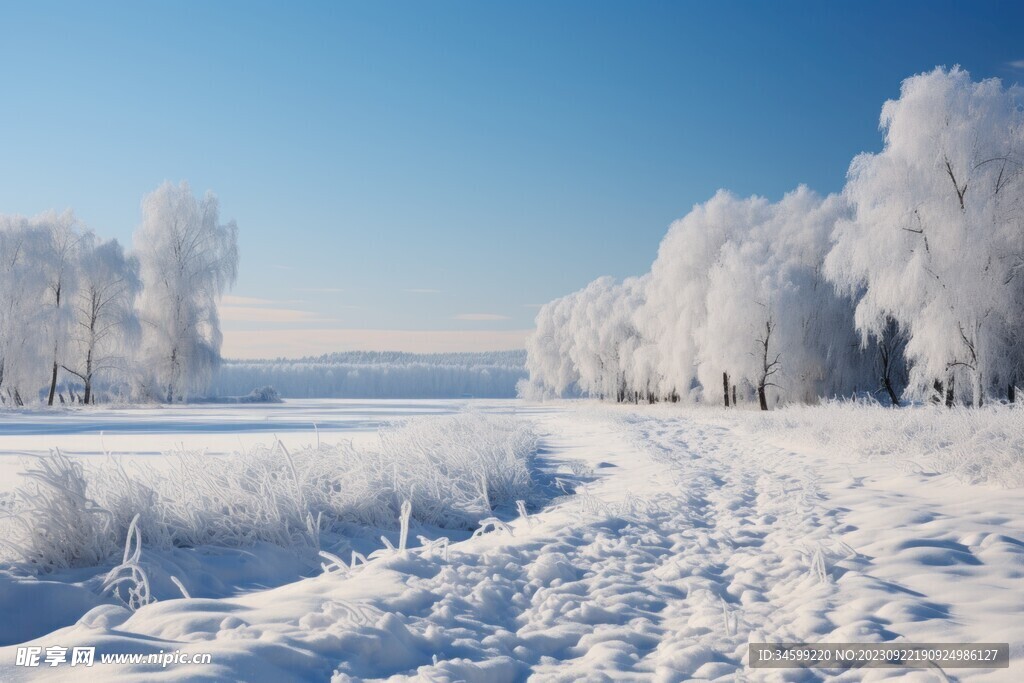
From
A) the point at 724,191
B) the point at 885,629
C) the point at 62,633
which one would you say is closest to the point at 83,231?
the point at 724,191

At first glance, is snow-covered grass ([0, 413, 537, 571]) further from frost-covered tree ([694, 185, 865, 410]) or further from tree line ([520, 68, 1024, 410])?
frost-covered tree ([694, 185, 865, 410])

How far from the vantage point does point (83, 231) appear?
1041 inches

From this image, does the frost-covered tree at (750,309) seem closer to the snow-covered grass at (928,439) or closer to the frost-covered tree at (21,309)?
the snow-covered grass at (928,439)

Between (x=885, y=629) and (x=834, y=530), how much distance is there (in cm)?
184

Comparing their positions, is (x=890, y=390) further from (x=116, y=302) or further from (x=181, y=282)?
(x=116, y=302)

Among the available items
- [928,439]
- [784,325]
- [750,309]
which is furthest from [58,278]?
[928,439]

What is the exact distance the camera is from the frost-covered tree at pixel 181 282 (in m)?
27.4

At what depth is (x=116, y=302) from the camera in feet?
85.3

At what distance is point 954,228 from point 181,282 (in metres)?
28.1

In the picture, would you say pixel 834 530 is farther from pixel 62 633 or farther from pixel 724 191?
pixel 724 191

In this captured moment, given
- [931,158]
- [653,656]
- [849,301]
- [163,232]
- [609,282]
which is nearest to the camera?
[653,656]

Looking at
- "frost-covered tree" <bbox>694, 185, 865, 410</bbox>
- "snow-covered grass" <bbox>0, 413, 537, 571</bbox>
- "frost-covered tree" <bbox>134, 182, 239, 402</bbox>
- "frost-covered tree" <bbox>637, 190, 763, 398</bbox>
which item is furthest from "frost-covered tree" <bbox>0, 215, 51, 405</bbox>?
"frost-covered tree" <bbox>694, 185, 865, 410</bbox>

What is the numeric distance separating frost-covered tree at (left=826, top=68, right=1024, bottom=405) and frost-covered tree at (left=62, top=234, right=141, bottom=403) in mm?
26960

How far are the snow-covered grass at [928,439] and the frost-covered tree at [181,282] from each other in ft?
80.7
